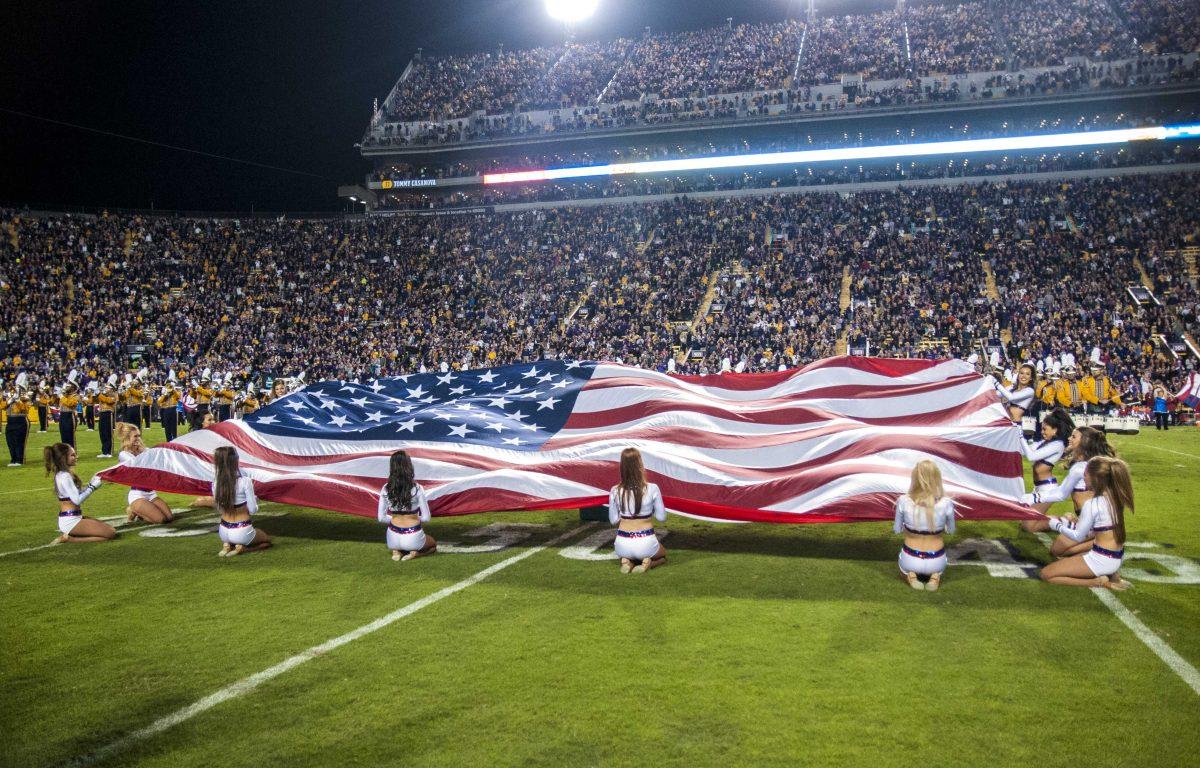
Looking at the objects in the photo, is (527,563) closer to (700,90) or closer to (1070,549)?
(1070,549)

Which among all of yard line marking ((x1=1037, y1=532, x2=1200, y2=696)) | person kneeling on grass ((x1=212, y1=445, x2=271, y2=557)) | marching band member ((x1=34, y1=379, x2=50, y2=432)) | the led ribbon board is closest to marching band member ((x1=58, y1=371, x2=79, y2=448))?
marching band member ((x1=34, y1=379, x2=50, y2=432))

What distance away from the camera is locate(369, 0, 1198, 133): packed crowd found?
35.9 meters

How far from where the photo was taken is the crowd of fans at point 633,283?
26203 mm

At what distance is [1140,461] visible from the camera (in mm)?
12820

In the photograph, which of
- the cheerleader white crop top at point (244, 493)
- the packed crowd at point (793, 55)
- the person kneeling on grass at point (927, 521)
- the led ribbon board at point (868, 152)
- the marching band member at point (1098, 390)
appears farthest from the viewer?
the packed crowd at point (793, 55)

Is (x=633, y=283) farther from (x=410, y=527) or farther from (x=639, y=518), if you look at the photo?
(x=639, y=518)

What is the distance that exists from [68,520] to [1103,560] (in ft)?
30.7

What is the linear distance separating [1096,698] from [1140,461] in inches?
426

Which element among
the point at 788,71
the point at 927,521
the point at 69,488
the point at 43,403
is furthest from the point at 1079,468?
the point at 788,71

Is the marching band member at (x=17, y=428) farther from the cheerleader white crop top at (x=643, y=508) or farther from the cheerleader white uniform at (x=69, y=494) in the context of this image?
the cheerleader white crop top at (x=643, y=508)

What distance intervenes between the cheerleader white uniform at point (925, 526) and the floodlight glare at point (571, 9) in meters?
47.0

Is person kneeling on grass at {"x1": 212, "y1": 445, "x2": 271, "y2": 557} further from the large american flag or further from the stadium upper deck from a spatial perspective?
the stadium upper deck

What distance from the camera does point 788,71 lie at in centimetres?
4016

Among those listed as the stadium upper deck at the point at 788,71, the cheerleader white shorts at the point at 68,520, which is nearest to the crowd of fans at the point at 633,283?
the stadium upper deck at the point at 788,71
